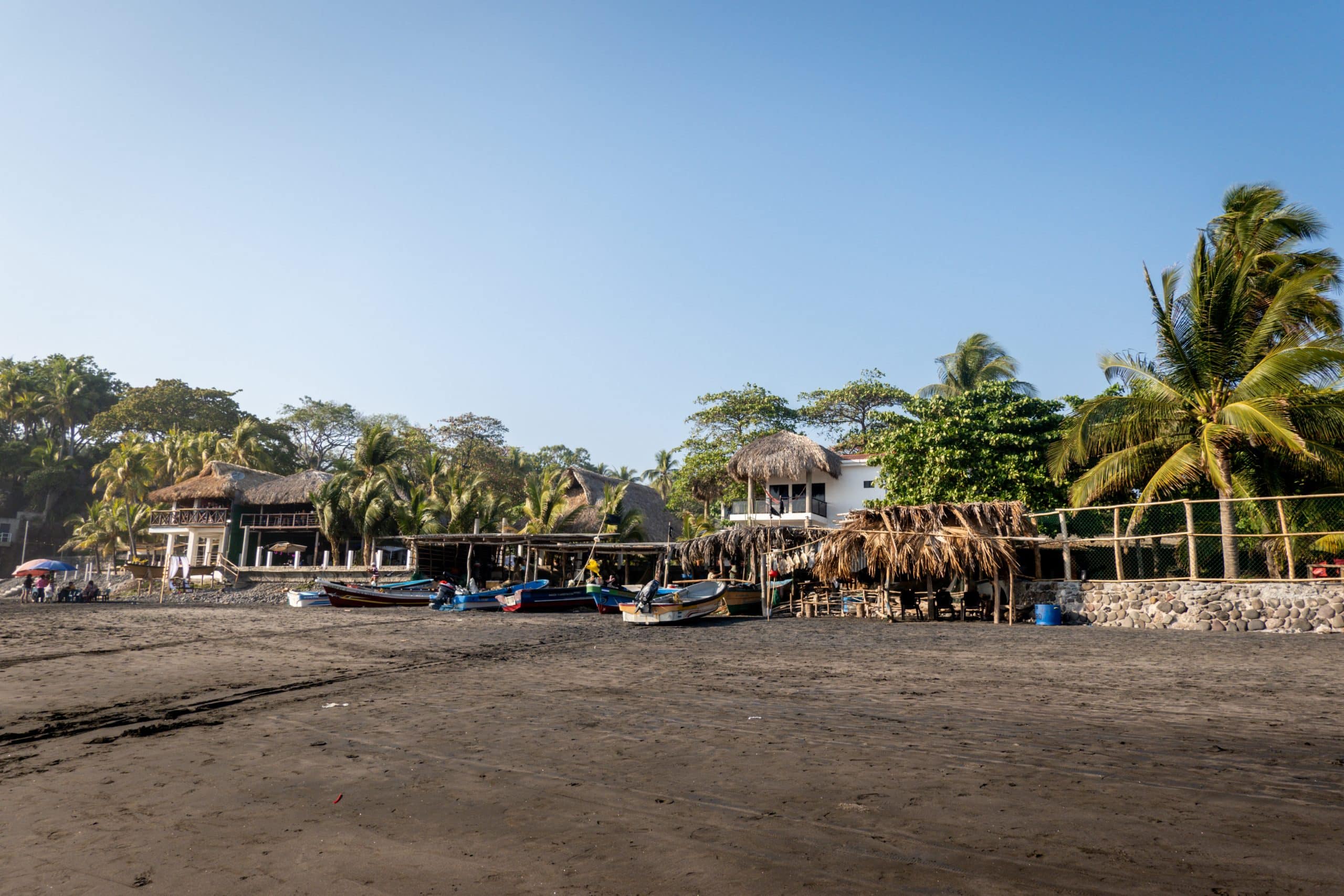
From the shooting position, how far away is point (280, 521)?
143 feet

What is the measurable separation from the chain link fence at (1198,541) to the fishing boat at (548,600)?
13.3 meters

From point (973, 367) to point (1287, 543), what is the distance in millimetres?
19925

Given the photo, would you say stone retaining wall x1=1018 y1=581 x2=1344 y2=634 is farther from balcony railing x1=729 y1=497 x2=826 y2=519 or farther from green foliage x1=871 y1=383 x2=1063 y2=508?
balcony railing x1=729 y1=497 x2=826 y2=519

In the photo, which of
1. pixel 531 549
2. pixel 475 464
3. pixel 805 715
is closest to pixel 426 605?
pixel 531 549

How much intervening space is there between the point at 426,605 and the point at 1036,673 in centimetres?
2241

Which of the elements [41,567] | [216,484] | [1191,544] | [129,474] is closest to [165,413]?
[129,474]

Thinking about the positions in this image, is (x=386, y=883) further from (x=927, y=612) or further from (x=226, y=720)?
(x=927, y=612)

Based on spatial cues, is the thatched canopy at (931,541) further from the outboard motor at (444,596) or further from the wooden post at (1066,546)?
the outboard motor at (444,596)

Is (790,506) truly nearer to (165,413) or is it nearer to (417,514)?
(417,514)

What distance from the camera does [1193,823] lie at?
4.12m

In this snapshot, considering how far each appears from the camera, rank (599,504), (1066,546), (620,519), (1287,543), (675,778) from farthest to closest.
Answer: (599,504) < (620,519) < (1066,546) < (1287,543) < (675,778)

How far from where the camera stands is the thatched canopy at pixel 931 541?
63.7 ft

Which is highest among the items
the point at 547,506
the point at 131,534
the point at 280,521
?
the point at 547,506

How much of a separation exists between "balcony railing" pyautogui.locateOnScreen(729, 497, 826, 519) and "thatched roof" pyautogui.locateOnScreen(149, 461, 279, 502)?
27666 mm
